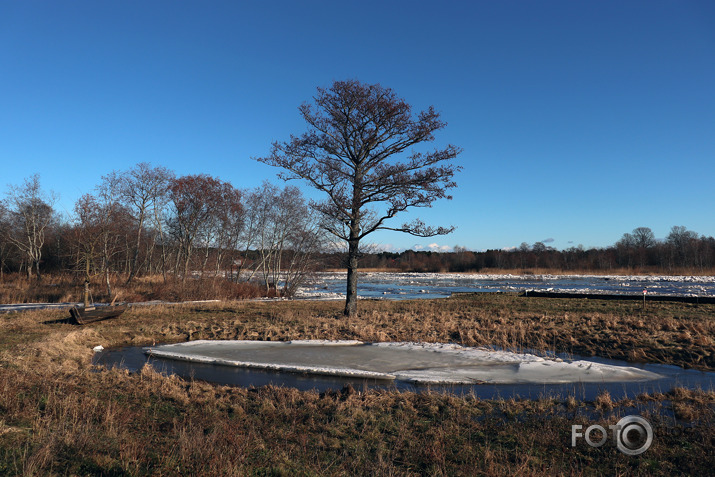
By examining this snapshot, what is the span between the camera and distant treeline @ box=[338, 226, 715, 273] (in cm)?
10556

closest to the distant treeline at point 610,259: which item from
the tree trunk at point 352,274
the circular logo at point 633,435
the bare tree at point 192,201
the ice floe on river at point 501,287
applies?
the ice floe on river at point 501,287

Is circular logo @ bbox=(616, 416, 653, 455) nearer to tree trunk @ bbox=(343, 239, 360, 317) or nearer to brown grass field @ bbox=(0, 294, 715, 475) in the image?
brown grass field @ bbox=(0, 294, 715, 475)

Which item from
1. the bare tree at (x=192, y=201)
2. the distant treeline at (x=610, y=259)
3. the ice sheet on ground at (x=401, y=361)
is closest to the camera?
the ice sheet on ground at (x=401, y=361)

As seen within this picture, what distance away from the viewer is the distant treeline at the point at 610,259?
4156 inches

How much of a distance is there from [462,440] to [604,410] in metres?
3.22

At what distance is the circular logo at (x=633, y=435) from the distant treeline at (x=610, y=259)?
87.7 metres

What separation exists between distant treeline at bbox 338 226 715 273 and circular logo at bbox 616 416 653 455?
8768 centimetres

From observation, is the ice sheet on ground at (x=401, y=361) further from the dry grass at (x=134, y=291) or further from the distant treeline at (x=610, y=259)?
the distant treeline at (x=610, y=259)

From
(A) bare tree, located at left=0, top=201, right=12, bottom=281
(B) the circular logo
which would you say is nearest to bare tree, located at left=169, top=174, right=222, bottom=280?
(A) bare tree, located at left=0, top=201, right=12, bottom=281

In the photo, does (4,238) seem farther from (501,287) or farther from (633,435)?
(633,435)

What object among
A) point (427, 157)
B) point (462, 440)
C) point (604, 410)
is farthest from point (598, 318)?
point (462, 440)

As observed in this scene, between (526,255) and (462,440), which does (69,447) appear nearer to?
(462,440)

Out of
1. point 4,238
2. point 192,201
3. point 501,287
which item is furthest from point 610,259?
point 4,238

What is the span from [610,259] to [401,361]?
4847 inches
